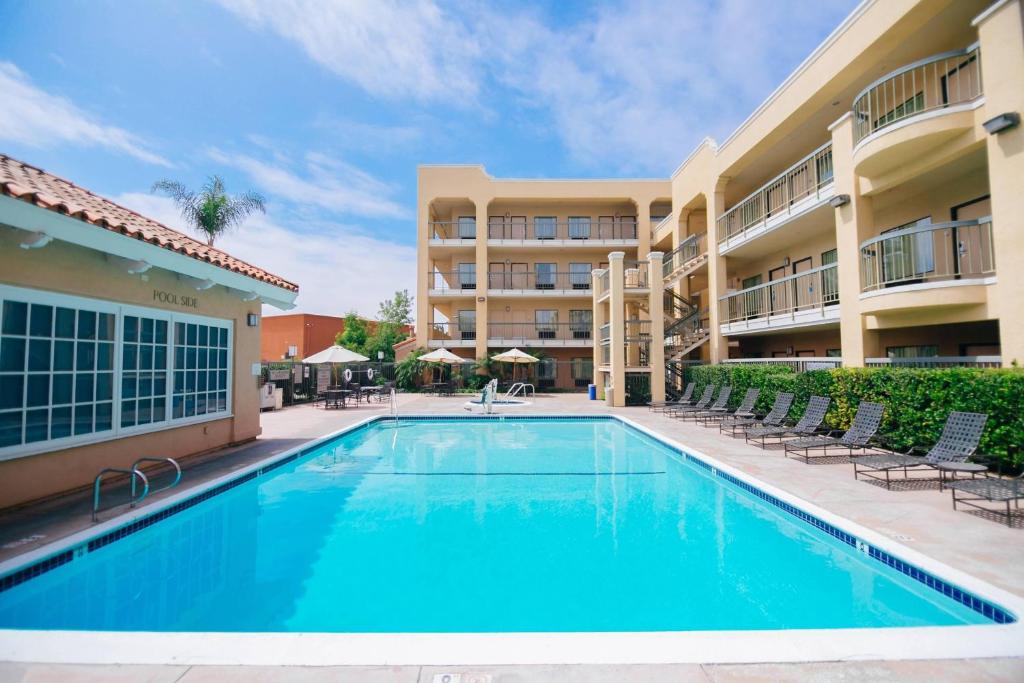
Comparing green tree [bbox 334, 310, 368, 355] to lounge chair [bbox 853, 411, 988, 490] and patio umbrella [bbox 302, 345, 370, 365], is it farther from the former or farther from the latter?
lounge chair [bbox 853, 411, 988, 490]

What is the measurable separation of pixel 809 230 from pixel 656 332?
6048 mm

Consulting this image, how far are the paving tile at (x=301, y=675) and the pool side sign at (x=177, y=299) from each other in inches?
268

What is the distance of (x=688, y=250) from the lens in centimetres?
2092

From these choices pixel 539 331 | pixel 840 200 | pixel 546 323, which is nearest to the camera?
pixel 840 200

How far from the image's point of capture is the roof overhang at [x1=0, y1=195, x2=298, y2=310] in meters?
4.86

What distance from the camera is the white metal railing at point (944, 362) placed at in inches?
322

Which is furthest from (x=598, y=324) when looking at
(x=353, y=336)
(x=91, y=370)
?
(x=353, y=336)

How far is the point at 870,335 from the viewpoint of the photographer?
34.8ft

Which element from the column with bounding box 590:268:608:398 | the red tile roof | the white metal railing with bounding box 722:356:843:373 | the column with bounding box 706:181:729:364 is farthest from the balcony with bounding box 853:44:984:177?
the red tile roof

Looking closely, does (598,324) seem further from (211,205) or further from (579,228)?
(211,205)

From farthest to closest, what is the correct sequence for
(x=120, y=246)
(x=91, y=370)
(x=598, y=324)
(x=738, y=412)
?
(x=598, y=324) < (x=738, y=412) < (x=91, y=370) < (x=120, y=246)

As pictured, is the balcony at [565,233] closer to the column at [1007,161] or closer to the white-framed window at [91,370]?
the column at [1007,161]

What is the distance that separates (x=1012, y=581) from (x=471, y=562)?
14.8 ft

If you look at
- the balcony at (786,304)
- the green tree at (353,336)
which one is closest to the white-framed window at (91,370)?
the balcony at (786,304)
